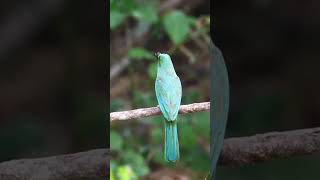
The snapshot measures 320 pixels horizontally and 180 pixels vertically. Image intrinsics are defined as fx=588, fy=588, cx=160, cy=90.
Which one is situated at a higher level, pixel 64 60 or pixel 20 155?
pixel 64 60

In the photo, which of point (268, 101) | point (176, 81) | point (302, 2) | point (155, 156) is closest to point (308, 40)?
point (302, 2)

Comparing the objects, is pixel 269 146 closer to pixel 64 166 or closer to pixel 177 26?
pixel 177 26

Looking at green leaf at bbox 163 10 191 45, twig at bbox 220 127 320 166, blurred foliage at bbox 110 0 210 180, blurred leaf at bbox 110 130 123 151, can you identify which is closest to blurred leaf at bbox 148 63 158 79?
blurred foliage at bbox 110 0 210 180

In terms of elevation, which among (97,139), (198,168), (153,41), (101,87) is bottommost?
(198,168)

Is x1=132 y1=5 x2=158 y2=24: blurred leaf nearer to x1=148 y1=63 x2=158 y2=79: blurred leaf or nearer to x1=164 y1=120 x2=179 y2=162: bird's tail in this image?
x1=148 y1=63 x2=158 y2=79: blurred leaf

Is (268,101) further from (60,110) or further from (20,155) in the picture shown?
(20,155)

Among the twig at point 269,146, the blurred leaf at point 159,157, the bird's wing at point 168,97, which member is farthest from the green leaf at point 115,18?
the twig at point 269,146
